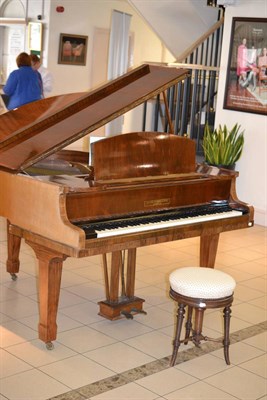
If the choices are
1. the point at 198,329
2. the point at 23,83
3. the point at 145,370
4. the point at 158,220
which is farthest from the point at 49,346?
the point at 23,83

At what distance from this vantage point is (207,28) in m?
11.3

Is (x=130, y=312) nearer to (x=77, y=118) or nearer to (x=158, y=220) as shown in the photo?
(x=158, y=220)

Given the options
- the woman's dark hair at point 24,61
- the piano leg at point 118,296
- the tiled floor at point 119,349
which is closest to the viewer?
the tiled floor at point 119,349

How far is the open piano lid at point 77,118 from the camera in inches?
166

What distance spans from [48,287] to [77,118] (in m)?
1.05

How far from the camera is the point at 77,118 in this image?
4496mm

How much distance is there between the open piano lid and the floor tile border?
1.27m

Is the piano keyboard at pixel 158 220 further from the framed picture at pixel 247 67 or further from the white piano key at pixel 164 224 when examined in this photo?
the framed picture at pixel 247 67

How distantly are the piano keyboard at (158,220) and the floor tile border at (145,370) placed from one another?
76 cm

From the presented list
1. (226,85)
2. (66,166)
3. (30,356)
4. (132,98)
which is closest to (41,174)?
(66,166)

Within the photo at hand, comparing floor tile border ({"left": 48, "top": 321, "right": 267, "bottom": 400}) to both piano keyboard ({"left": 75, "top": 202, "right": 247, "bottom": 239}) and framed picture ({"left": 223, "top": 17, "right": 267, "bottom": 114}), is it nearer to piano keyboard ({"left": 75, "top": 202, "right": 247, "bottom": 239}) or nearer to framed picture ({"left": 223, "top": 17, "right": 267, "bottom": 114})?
piano keyboard ({"left": 75, "top": 202, "right": 247, "bottom": 239})

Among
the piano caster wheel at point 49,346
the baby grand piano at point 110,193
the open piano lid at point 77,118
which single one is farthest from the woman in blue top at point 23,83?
the piano caster wheel at point 49,346

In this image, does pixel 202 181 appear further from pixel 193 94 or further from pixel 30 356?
pixel 193 94

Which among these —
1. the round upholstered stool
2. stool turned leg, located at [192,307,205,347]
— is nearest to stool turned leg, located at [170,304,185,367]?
the round upholstered stool
